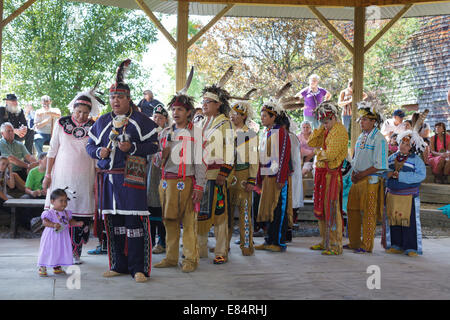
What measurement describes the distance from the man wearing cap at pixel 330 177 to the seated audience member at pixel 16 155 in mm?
4115

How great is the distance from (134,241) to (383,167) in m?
2.98

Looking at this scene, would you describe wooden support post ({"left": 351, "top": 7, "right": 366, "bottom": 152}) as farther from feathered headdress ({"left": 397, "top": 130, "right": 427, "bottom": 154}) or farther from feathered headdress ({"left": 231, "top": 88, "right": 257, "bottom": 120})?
feathered headdress ({"left": 231, "top": 88, "right": 257, "bottom": 120})

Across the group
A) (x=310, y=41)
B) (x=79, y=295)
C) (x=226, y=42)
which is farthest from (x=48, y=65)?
(x=79, y=295)

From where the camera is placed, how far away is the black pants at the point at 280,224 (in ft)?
19.8

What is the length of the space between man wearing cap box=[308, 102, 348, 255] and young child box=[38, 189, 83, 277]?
285 cm

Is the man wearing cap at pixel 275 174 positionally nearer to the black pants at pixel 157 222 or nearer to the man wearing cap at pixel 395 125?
the black pants at pixel 157 222

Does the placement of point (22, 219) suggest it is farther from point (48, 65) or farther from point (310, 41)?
point (310, 41)

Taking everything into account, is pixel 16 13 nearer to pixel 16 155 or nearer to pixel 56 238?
pixel 16 155

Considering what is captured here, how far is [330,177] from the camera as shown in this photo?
602 centimetres

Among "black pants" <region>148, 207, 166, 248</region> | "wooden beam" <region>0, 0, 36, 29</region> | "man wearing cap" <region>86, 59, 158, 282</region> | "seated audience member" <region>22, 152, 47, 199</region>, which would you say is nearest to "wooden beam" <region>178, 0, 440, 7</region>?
"wooden beam" <region>0, 0, 36, 29</region>

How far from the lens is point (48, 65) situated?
17.4 meters

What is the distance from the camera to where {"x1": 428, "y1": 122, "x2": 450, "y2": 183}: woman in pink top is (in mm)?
9433

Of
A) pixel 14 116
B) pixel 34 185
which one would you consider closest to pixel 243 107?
pixel 34 185

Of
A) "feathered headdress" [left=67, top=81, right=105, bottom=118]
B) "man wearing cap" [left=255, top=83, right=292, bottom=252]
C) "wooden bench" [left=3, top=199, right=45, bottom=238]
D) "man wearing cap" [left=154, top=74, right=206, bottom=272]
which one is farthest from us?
"wooden bench" [left=3, top=199, right=45, bottom=238]
